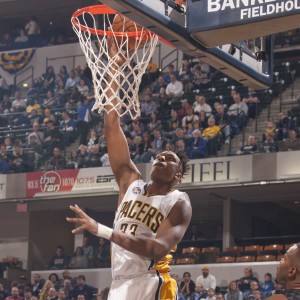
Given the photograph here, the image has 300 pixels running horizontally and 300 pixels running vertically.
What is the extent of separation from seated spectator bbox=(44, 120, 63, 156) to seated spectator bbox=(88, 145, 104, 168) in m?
1.06

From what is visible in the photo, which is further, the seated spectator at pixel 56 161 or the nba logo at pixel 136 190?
the seated spectator at pixel 56 161

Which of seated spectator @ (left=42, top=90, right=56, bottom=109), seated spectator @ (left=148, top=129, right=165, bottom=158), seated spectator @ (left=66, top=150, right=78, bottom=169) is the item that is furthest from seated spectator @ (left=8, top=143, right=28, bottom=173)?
seated spectator @ (left=148, top=129, right=165, bottom=158)

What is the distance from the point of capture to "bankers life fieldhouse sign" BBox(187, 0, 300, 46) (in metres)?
4.58

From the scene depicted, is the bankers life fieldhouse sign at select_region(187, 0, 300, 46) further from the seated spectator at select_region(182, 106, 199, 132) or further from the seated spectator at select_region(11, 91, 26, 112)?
the seated spectator at select_region(11, 91, 26, 112)

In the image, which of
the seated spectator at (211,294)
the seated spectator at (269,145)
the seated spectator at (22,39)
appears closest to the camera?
the seated spectator at (211,294)

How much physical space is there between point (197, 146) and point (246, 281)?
11.0ft

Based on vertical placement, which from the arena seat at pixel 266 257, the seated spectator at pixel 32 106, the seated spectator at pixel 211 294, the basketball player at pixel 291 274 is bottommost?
the seated spectator at pixel 211 294

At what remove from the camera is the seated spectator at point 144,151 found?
15.2 meters

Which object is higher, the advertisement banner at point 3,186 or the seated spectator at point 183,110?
the seated spectator at point 183,110

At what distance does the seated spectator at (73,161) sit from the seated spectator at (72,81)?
3.38 m

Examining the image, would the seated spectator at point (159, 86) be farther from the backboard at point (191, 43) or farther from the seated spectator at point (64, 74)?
the backboard at point (191, 43)

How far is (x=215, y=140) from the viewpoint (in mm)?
14703

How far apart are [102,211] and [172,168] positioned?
14.7 meters

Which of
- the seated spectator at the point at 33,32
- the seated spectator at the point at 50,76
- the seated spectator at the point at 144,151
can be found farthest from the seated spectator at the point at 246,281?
the seated spectator at the point at 33,32
